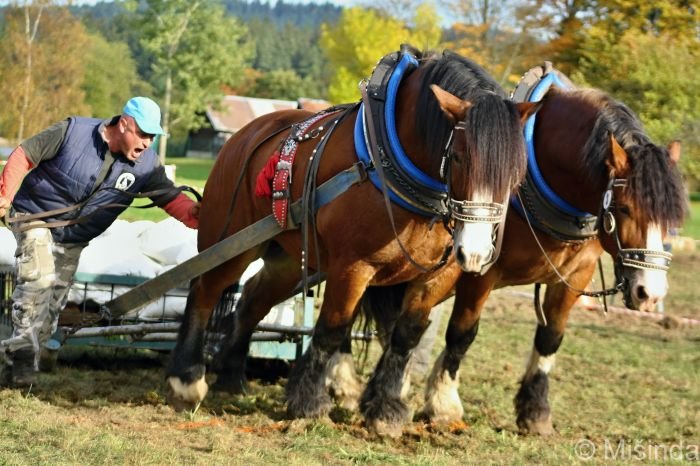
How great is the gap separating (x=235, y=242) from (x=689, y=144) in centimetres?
1871

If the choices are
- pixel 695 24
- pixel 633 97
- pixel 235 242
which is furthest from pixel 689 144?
pixel 235 242

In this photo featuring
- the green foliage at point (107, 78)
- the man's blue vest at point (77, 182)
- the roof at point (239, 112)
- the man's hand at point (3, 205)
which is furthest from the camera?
the roof at point (239, 112)

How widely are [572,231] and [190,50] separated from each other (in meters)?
39.6

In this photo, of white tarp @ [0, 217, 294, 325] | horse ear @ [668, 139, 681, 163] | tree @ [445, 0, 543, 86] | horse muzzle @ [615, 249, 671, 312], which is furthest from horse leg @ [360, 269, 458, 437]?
tree @ [445, 0, 543, 86]

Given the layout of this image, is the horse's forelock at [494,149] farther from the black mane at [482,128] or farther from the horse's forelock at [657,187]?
the horse's forelock at [657,187]

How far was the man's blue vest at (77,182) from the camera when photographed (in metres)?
4.95

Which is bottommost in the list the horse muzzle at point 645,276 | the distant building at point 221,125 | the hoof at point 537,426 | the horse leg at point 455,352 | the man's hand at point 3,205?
the distant building at point 221,125

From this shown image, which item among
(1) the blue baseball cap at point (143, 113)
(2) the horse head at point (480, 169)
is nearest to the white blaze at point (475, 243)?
(2) the horse head at point (480, 169)

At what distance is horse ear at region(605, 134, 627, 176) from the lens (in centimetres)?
409

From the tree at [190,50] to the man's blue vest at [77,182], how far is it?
33.8m

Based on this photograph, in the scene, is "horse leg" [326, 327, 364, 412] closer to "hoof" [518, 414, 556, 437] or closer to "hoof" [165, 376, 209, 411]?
"hoof" [165, 376, 209, 411]

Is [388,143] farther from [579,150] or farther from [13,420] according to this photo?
[13,420]

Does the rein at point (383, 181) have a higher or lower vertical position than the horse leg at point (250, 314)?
higher

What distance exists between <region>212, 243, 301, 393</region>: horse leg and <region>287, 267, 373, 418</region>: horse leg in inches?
32.2
